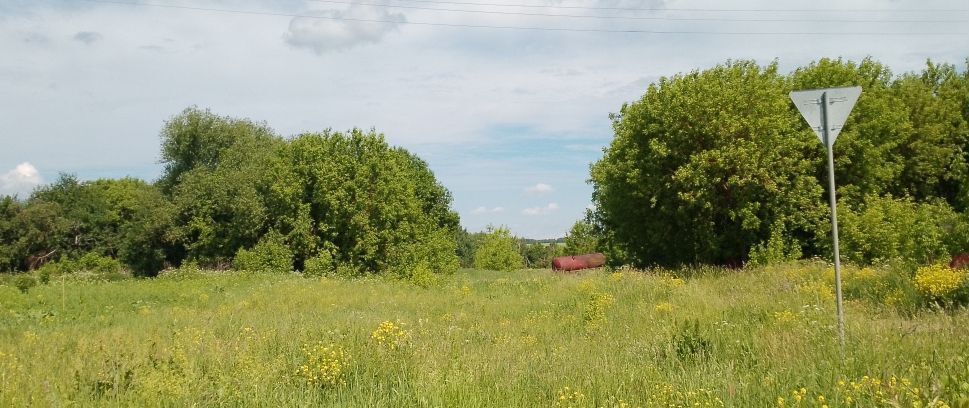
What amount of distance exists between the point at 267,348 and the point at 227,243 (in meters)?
45.8

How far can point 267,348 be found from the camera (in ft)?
25.9

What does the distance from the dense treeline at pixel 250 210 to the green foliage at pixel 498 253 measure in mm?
7371

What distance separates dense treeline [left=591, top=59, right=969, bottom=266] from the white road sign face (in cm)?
1437

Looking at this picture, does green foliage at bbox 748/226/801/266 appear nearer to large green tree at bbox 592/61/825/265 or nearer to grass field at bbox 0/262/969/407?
large green tree at bbox 592/61/825/265

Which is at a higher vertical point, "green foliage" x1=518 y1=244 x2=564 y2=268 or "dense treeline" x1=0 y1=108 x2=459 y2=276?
"dense treeline" x1=0 y1=108 x2=459 y2=276

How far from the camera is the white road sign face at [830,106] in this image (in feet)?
24.8

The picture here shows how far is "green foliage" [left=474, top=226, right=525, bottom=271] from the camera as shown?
237ft

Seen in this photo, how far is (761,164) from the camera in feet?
80.9

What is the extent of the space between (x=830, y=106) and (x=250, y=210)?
44323mm

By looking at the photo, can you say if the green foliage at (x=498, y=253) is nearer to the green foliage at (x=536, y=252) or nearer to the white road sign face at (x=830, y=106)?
the green foliage at (x=536, y=252)

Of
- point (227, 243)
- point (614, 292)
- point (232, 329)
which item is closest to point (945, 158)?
→ point (614, 292)

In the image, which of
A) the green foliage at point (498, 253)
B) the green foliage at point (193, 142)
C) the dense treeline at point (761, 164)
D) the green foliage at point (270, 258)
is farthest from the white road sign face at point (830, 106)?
the green foliage at point (498, 253)

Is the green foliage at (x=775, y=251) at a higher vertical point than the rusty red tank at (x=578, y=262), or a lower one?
higher

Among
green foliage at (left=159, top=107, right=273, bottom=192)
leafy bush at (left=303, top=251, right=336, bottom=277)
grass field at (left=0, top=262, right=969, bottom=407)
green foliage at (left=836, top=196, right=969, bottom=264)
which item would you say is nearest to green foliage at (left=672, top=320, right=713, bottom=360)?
grass field at (left=0, top=262, right=969, bottom=407)
